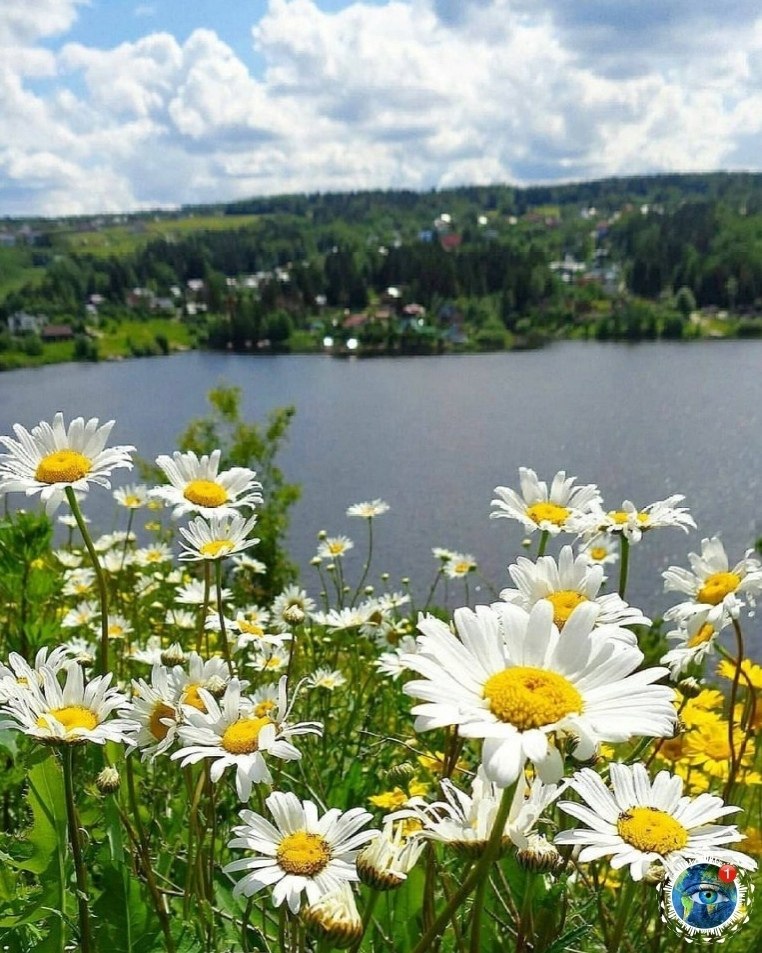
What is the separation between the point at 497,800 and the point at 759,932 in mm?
844

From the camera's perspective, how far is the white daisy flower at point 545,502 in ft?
6.59

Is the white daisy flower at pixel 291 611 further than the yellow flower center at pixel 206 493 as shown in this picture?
Yes

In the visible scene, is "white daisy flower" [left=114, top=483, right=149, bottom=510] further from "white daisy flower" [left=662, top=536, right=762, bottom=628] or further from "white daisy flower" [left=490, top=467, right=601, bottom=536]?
"white daisy flower" [left=662, top=536, right=762, bottom=628]

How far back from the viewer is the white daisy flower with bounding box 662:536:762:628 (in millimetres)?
1647

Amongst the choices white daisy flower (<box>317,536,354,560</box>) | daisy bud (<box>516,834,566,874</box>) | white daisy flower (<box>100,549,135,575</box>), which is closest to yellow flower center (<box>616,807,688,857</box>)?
daisy bud (<box>516,834,566,874</box>)

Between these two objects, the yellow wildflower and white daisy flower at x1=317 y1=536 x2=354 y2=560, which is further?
white daisy flower at x1=317 y1=536 x2=354 y2=560

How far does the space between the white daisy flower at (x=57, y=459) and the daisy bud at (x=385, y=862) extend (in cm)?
94

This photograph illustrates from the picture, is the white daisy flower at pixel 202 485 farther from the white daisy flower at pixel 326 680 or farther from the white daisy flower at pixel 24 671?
the white daisy flower at pixel 326 680

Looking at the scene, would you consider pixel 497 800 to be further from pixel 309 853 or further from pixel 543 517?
pixel 543 517

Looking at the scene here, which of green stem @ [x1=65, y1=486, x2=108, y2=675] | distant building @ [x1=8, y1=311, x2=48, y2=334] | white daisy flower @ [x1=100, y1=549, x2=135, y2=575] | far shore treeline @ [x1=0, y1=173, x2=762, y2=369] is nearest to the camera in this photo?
green stem @ [x1=65, y1=486, x2=108, y2=675]

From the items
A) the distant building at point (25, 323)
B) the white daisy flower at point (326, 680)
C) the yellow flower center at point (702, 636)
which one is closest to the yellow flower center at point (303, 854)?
the yellow flower center at point (702, 636)

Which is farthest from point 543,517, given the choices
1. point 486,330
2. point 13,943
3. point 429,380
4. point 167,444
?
point 486,330

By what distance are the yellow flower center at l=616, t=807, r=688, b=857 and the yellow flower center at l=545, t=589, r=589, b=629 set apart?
35cm

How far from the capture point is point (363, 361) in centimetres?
5953
